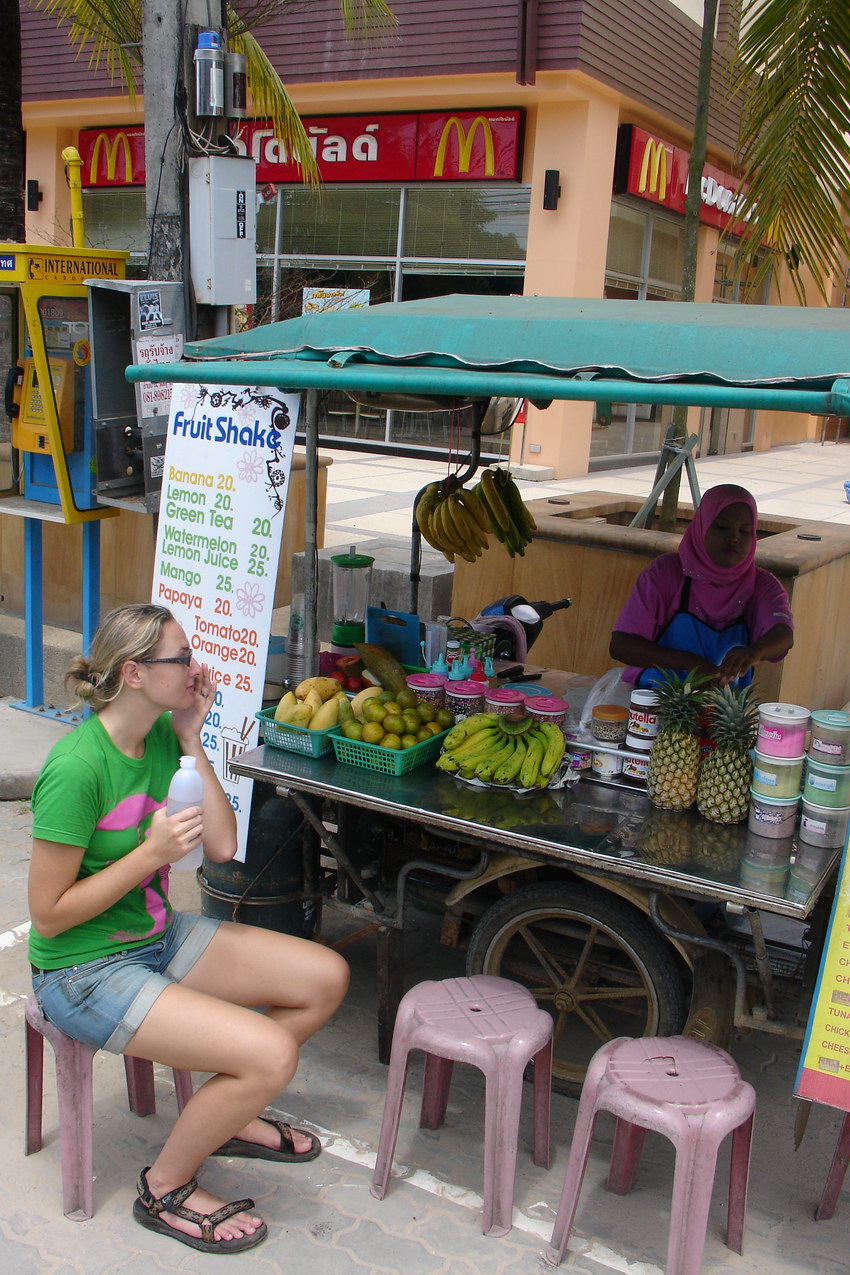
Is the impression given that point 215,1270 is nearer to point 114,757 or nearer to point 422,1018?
point 422,1018

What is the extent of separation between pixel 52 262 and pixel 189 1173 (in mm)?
4650

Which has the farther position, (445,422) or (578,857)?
(445,422)

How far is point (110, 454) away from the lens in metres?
5.65

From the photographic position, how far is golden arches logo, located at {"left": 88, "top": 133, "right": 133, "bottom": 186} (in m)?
15.8

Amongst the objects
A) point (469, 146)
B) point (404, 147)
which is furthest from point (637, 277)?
point (404, 147)

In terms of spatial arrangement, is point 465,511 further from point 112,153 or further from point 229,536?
point 112,153

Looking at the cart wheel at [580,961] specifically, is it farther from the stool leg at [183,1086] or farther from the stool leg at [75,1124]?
the stool leg at [75,1124]

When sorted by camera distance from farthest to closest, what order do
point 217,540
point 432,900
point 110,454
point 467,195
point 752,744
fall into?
point 467,195, point 110,454, point 217,540, point 432,900, point 752,744

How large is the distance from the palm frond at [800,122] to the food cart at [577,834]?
7.21ft

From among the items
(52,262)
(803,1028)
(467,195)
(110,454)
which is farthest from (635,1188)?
(467,195)

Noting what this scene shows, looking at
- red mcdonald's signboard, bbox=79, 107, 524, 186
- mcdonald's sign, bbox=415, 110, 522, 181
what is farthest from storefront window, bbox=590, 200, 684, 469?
red mcdonald's signboard, bbox=79, 107, 524, 186

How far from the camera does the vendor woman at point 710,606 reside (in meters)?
3.99

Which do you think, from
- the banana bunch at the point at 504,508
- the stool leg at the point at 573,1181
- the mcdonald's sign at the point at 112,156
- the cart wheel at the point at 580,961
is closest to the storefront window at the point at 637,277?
the mcdonald's sign at the point at 112,156

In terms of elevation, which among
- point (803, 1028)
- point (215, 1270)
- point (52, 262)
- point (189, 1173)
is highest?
point (52, 262)
